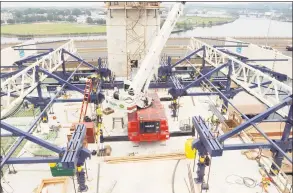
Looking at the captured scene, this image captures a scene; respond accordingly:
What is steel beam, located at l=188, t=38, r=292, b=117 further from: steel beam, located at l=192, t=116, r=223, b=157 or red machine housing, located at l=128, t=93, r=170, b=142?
red machine housing, located at l=128, t=93, r=170, b=142

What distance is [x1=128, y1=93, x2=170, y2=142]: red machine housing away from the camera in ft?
49.2

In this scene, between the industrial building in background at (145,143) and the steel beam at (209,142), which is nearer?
the steel beam at (209,142)

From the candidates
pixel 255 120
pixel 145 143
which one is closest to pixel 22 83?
pixel 145 143

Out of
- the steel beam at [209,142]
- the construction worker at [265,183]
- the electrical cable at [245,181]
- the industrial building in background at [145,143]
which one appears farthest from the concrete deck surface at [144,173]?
the steel beam at [209,142]

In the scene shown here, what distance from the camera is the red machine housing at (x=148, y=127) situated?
49.2 ft

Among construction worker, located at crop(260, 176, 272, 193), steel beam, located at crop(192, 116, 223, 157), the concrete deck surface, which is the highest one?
steel beam, located at crop(192, 116, 223, 157)

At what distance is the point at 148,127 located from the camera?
15180 mm

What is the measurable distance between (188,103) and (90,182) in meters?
12.9

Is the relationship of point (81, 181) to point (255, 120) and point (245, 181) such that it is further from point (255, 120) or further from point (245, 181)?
point (255, 120)

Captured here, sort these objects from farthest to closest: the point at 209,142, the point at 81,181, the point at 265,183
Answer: the point at 265,183 < the point at 81,181 < the point at 209,142

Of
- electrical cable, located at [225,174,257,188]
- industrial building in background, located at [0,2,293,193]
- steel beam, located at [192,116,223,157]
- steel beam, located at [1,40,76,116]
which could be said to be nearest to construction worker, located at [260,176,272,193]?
industrial building in background, located at [0,2,293,193]

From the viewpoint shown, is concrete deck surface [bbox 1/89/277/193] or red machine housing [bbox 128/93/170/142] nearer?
concrete deck surface [bbox 1/89/277/193]

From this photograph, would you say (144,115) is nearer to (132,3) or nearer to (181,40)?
(132,3)

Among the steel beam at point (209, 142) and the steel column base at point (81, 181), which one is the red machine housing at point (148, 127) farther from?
the steel column base at point (81, 181)
